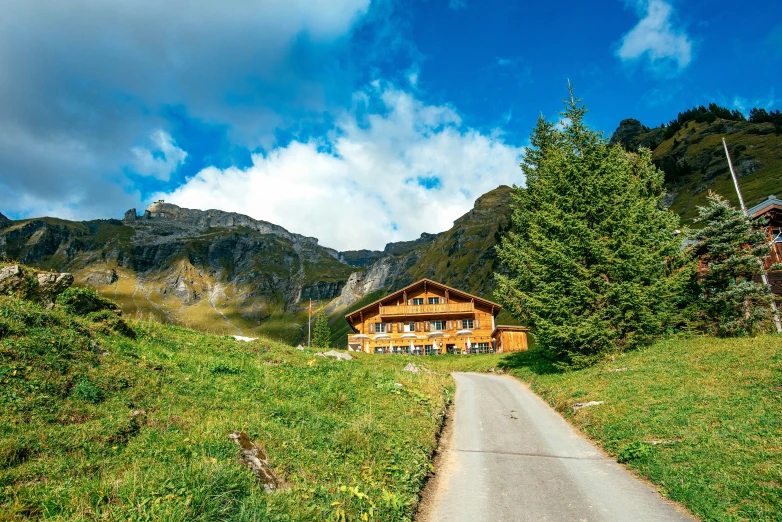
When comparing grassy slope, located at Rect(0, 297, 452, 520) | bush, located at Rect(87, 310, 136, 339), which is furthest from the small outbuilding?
bush, located at Rect(87, 310, 136, 339)

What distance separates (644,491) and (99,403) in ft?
39.4

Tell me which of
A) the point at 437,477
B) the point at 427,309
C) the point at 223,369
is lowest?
the point at 437,477

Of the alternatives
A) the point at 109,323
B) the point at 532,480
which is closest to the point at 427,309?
the point at 109,323

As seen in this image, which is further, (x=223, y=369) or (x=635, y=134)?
(x=635, y=134)

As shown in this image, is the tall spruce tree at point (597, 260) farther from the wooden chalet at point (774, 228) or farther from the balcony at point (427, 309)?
the balcony at point (427, 309)

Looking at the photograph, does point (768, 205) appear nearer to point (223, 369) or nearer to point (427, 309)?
point (427, 309)

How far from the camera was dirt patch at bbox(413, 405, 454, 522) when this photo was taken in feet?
28.3

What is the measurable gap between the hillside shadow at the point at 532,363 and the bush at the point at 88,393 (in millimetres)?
22340

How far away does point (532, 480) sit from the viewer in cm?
1000

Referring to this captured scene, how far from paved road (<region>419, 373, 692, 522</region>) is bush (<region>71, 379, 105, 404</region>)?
734 cm

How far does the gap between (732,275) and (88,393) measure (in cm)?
2826

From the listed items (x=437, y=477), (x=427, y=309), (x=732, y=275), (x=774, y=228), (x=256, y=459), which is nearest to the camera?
(x=256, y=459)

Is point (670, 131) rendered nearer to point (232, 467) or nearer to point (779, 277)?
point (779, 277)

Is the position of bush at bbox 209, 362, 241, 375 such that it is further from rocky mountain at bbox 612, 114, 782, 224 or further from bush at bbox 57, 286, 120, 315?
rocky mountain at bbox 612, 114, 782, 224
